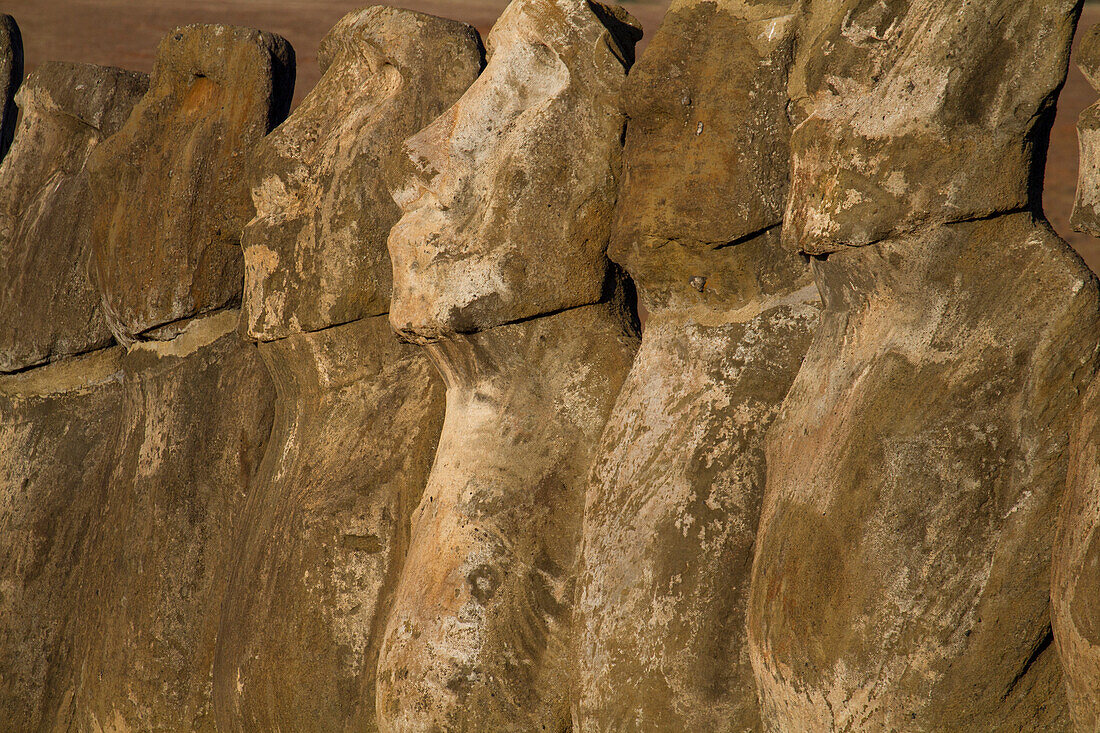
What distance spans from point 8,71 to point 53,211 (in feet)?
2.99

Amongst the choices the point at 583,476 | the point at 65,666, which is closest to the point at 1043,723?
the point at 583,476

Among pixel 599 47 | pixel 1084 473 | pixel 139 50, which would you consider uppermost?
pixel 139 50

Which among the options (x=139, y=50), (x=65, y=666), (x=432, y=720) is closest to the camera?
(x=432, y=720)

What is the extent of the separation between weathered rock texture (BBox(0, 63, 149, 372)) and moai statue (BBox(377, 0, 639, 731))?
4.92 ft

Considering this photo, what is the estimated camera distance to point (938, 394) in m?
1.64

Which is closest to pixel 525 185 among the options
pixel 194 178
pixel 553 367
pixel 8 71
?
pixel 553 367

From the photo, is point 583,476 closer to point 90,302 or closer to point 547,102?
point 547,102

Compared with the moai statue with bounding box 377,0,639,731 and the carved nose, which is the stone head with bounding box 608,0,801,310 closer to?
the moai statue with bounding box 377,0,639,731

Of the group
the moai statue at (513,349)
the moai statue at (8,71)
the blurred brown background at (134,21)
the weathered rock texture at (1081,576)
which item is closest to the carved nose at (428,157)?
the moai statue at (513,349)

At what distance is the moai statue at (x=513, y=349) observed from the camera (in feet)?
7.27

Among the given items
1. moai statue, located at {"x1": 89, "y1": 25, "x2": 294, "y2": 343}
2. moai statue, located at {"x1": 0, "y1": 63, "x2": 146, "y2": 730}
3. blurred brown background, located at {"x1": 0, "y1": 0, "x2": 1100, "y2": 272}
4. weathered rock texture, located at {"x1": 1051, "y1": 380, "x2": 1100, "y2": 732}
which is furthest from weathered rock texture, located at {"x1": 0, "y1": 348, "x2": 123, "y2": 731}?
blurred brown background, located at {"x1": 0, "y1": 0, "x2": 1100, "y2": 272}

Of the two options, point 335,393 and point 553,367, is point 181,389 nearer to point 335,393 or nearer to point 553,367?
point 335,393

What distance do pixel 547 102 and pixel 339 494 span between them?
905 millimetres

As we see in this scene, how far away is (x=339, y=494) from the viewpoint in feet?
8.49
